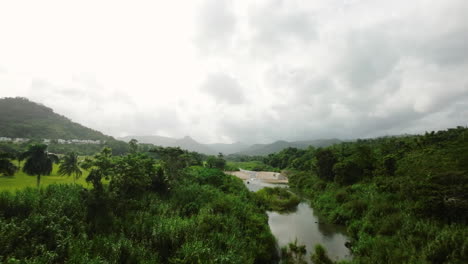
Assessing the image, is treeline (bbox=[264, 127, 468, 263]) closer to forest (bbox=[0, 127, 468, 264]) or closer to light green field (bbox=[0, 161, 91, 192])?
forest (bbox=[0, 127, 468, 264])

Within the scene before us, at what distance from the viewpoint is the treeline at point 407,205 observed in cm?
1445

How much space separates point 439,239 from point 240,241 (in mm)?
14946

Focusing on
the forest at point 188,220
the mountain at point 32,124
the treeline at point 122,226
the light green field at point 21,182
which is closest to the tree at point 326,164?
the forest at point 188,220

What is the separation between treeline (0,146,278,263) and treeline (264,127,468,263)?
1020cm

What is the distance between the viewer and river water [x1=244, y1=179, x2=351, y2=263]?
19.4 m

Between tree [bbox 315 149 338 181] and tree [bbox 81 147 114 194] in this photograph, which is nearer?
tree [bbox 81 147 114 194]

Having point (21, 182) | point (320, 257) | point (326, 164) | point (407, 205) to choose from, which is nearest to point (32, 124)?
point (21, 182)

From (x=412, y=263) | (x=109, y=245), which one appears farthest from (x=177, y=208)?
(x=412, y=263)

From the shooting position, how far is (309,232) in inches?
932

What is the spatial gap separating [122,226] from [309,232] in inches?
815

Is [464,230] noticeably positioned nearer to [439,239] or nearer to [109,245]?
[439,239]

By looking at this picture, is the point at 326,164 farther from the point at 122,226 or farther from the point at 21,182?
the point at 21,182

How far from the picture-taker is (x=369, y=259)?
50.8ft

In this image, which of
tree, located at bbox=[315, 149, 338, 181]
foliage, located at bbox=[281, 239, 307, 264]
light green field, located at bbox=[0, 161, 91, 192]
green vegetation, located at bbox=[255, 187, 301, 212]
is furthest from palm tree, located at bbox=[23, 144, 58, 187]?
tree, located at bbox=[315, 149, 338, 181]
